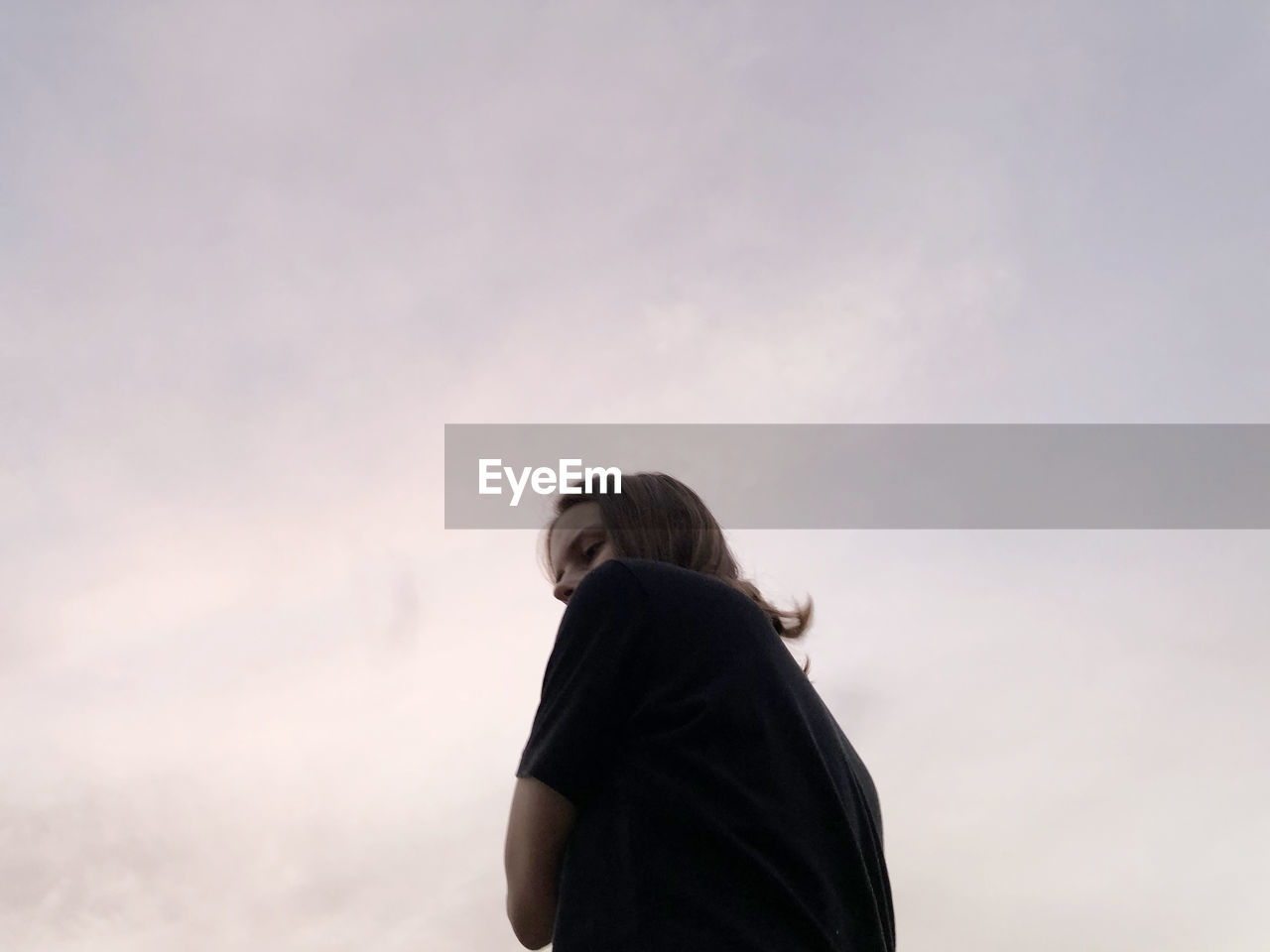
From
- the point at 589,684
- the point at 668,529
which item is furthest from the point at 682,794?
the point at 668,529

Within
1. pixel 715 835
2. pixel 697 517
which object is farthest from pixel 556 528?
pixel 715 835

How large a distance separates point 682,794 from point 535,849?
16.2 inches

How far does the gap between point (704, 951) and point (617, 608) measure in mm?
887

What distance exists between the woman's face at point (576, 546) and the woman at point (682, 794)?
729 mm

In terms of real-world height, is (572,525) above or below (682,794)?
above

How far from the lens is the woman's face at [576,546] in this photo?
3.80 m

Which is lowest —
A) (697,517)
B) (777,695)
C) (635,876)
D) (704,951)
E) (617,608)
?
(704,951)

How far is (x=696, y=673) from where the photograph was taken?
2885mm

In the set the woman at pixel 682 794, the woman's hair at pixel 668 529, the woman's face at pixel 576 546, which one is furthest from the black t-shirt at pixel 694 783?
the woman's face at pixel 576 546

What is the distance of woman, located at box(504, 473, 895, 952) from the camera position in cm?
254

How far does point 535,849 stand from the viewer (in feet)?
9.02

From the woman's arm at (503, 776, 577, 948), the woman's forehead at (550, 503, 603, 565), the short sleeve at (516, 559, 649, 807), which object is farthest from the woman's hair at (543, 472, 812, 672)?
the woman's arm at (503, 776, 577, 948)

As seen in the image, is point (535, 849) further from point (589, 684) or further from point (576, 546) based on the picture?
point (576, 546)

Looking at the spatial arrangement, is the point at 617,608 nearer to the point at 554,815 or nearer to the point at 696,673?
the point at 696,673
